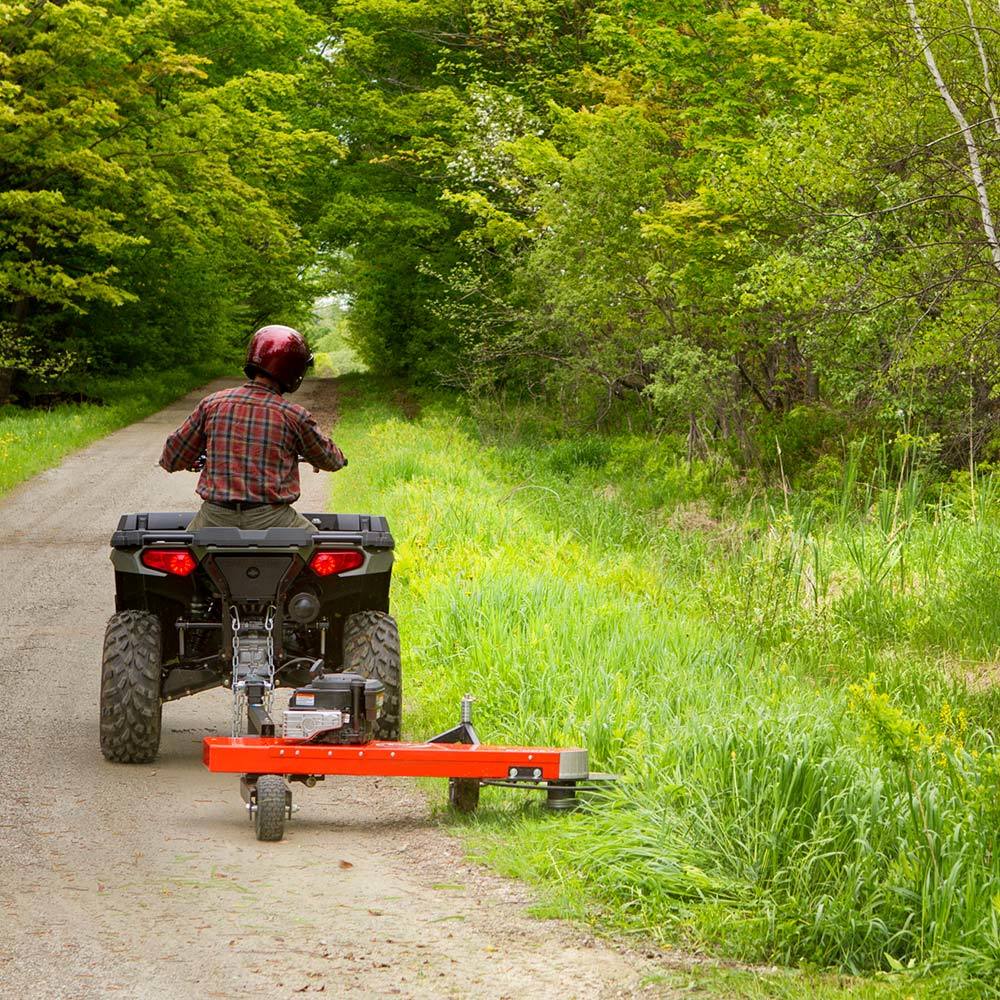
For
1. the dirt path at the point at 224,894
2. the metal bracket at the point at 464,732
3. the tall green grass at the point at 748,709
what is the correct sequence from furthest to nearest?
the metal bracket at the point at 464,732 → the tall green grass at the point at 748,709 → the dirt path at the point at 224,894

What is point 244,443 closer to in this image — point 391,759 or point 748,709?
point 391,759

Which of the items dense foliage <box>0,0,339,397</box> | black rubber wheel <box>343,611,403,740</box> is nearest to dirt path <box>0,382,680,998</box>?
black rubber wheel <box>343,611,403,740</box>

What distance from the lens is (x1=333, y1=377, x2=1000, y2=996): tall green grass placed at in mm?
4426

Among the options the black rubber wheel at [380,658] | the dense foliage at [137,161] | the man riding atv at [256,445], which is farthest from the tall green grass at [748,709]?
the dense foliage at [137,161]

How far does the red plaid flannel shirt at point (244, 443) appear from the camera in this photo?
6.40 meters

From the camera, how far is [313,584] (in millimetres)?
6562

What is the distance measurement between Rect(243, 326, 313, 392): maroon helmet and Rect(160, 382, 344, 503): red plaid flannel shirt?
0.11 metres

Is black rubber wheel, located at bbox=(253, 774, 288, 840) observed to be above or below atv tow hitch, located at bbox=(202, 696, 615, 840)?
below

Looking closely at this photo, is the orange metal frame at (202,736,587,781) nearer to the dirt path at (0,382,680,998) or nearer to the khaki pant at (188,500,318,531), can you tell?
the dirt path at (0,382,680,998)

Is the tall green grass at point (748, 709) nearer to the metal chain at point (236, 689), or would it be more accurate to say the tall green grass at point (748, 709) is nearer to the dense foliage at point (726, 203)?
the metal chain at point (236, 689)

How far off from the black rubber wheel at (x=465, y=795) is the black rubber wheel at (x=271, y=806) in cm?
77

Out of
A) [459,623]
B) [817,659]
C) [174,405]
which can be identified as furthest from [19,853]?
[174,405]

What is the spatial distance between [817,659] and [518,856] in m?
3.75

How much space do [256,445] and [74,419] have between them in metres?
21.8
